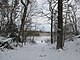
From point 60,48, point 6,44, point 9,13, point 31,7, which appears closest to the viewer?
point 60,48

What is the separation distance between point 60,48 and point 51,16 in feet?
63.1

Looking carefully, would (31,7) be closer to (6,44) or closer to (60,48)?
(6,44)

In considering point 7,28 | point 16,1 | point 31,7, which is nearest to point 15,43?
point 7,28

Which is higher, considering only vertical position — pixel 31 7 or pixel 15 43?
pixel 31 7

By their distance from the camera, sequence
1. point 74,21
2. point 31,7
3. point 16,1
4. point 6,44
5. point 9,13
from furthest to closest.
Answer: point 74,21
point 31,7
point 9,13
point 16,1
point 6,44

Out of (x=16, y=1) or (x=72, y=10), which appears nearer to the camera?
(x=16, y=1)

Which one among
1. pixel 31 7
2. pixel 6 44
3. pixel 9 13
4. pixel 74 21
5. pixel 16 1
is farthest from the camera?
pixel 74 21

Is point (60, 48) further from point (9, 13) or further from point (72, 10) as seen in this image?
point (72, 10)

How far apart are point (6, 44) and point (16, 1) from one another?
11151 millimetres

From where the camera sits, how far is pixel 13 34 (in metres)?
26.5

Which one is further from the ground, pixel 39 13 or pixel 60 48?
pixel 39 13

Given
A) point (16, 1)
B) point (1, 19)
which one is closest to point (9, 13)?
point (1, 19)

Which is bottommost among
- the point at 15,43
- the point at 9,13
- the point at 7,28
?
the point at 15,43

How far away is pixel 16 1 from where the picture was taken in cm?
2945
